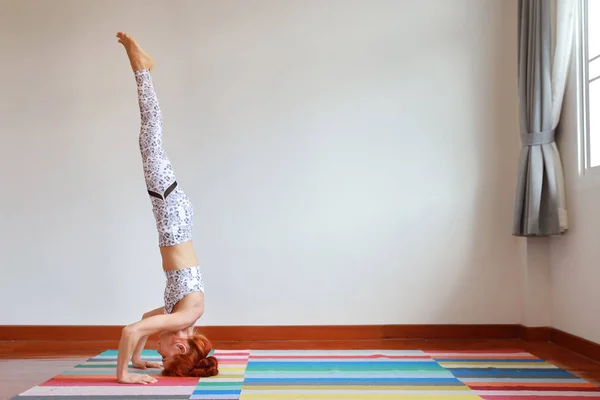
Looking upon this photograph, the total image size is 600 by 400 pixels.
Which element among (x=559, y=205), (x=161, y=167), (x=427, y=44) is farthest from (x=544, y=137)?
(x=161, y=167)

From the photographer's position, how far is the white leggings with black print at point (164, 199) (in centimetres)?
335

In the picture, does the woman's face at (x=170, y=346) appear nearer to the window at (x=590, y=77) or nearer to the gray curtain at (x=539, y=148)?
the gray curtain at (x=539, y=148)

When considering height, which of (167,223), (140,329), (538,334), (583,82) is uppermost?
(583,82)

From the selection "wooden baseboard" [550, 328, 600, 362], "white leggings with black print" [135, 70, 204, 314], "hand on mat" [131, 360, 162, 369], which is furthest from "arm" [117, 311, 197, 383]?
"wooden baseboard" [550, 328, 600, 362]

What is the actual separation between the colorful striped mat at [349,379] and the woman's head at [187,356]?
0.06 meters

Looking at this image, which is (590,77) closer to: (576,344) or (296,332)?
(576,344)

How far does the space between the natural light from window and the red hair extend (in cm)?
251

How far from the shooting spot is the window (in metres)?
3.71

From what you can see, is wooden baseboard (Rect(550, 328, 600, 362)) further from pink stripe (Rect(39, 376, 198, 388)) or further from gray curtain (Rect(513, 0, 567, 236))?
pink stripe (Rect(39, 376, 198, 388))

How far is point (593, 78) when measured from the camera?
3734 mm

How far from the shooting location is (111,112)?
14.9ft

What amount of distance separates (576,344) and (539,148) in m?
1.26

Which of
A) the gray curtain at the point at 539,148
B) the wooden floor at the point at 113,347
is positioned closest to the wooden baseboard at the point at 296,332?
the wooden floor at the point at 113,347

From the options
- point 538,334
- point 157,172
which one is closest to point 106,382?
point 157,172
